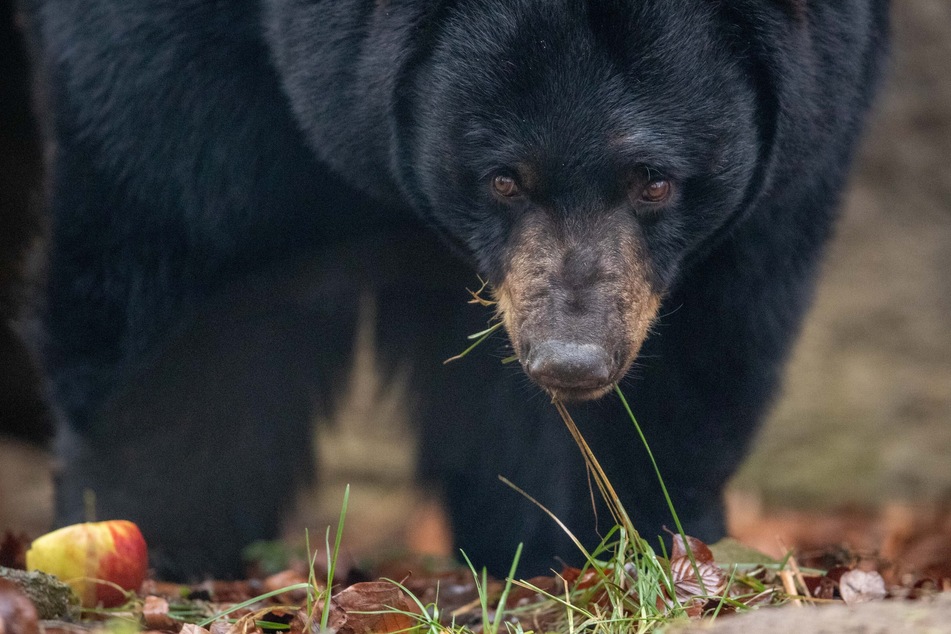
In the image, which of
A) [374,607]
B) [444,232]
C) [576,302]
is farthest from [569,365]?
[444,232]

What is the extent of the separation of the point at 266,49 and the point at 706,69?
1.46 metres

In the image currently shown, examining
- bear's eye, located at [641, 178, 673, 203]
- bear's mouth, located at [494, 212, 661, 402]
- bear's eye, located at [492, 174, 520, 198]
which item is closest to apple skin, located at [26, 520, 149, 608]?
bear's mouth, located at [494, 212, 661, 402]

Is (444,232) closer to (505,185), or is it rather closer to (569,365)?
(505,185)

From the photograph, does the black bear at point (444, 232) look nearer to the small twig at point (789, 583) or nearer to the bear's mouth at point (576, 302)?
the bear's mouth at point (576, 302)

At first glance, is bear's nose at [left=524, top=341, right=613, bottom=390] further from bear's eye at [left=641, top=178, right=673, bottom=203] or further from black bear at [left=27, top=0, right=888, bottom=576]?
bear's eye at [left=641, top=178, right=673, bottom=203]

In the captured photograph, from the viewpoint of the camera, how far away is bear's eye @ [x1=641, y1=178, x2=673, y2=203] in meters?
3.02

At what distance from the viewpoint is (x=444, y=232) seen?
3445 millimetres

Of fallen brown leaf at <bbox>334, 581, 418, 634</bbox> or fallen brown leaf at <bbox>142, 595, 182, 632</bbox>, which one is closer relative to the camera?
fallen brown leaf at <bbox>334, 581, 418, 634</bbox>

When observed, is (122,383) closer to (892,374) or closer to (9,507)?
(9,507)

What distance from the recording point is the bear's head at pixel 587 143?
2.93m

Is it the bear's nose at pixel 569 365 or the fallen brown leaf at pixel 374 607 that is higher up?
the bear's nose at pixel 569 365

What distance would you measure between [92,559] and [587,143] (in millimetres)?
1547

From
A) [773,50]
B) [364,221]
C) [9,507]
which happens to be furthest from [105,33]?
[9,507]

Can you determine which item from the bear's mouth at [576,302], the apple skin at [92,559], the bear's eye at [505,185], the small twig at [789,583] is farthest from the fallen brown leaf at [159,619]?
the small twig at [789,583]
